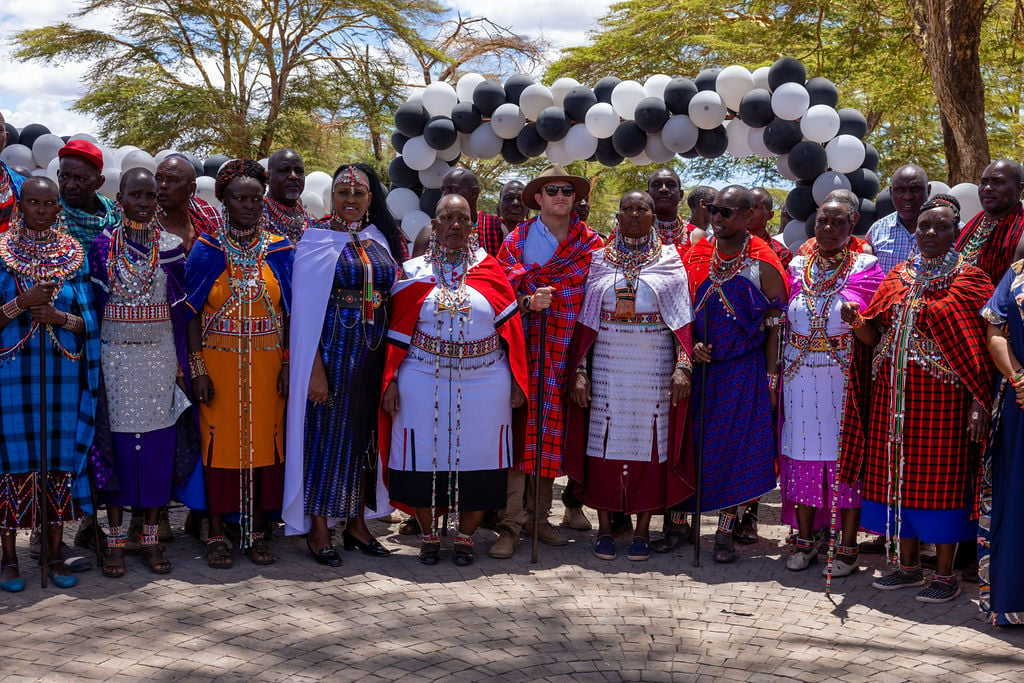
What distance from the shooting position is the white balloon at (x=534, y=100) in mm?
10375

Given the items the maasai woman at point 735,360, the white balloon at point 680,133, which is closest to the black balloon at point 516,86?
the white balloon at point 680,133

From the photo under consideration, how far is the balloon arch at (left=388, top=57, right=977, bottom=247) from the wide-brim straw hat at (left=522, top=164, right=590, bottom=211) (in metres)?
3.66

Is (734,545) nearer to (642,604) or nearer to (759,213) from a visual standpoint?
(642,604)

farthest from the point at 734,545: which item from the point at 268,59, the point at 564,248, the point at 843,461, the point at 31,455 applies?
the point at 268,59

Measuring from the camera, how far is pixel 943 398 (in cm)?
545

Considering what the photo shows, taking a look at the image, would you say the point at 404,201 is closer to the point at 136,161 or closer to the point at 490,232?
the point at 136,161

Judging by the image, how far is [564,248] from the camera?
20.6 feet

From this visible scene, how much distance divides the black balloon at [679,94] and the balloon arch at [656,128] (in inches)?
0.4

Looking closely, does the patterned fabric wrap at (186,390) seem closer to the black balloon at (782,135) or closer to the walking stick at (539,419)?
the walking stick at (539,419)

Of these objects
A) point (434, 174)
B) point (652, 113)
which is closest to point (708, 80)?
point (652, 113)

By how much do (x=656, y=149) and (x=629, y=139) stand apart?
364 millimetres

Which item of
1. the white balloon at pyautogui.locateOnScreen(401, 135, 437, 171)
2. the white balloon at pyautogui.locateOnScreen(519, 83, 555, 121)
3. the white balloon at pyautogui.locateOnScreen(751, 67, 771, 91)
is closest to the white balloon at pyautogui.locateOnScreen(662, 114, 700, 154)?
the white balloon at pyautogui.locateOnScreen(751, 67, 771, 91)

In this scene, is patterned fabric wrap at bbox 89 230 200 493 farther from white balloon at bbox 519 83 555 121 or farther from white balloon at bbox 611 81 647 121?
white balloon at bbox 611 81 647 121

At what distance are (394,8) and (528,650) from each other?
2415cm
